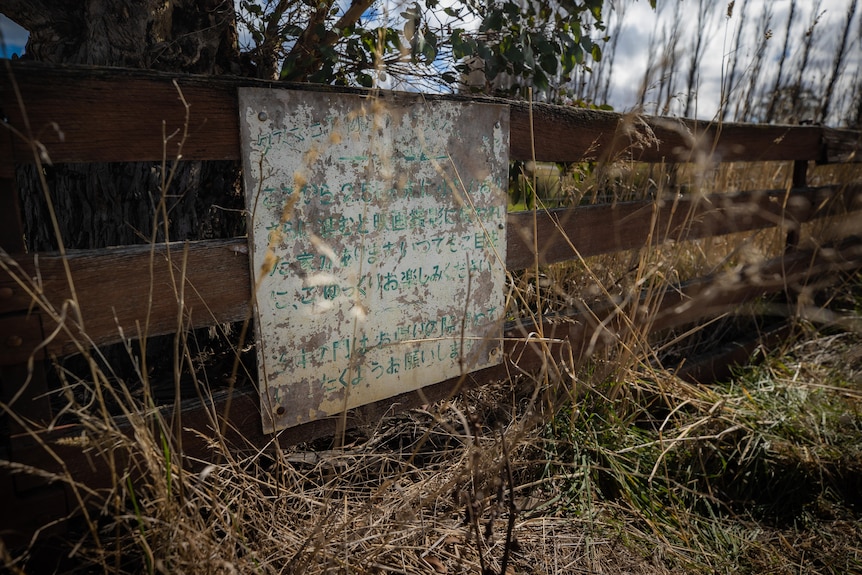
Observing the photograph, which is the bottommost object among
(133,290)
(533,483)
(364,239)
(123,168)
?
(533,483)

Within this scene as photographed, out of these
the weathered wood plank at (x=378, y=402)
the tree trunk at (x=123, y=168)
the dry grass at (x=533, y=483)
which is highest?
the tree trunk at (x=123, y=168)

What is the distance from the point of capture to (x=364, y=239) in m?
1.77

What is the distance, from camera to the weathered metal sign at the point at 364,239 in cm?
160

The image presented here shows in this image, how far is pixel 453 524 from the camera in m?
1.84

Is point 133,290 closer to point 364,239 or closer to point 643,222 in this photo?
point 364,239

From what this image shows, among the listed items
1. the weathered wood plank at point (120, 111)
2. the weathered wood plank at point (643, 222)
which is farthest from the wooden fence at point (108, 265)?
the weathered wood plank at point (643, 222)

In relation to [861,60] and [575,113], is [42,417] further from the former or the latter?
[861,60]

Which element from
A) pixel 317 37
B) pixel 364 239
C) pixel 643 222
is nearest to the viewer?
pixel 364 239

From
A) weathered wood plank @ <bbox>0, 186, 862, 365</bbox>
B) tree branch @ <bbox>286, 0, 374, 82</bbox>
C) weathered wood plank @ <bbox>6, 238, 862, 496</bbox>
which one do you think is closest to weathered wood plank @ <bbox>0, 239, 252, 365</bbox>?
weathered wood plank @ <bbox>0, 186, 862, 365</bbox>

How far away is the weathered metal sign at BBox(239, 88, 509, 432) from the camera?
1.60m

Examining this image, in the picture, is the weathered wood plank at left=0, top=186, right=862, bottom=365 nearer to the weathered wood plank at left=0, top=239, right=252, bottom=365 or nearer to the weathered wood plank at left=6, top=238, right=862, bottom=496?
the weathered wood plank at left=0, top=239, right=252, bottom=365

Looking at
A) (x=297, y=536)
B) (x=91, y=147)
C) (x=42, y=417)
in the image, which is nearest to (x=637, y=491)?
(x=297, y=536)

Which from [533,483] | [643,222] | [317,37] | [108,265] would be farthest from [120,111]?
[643,222]

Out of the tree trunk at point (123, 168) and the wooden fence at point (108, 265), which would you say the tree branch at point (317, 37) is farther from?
the wooden fence at point (108, 265)
